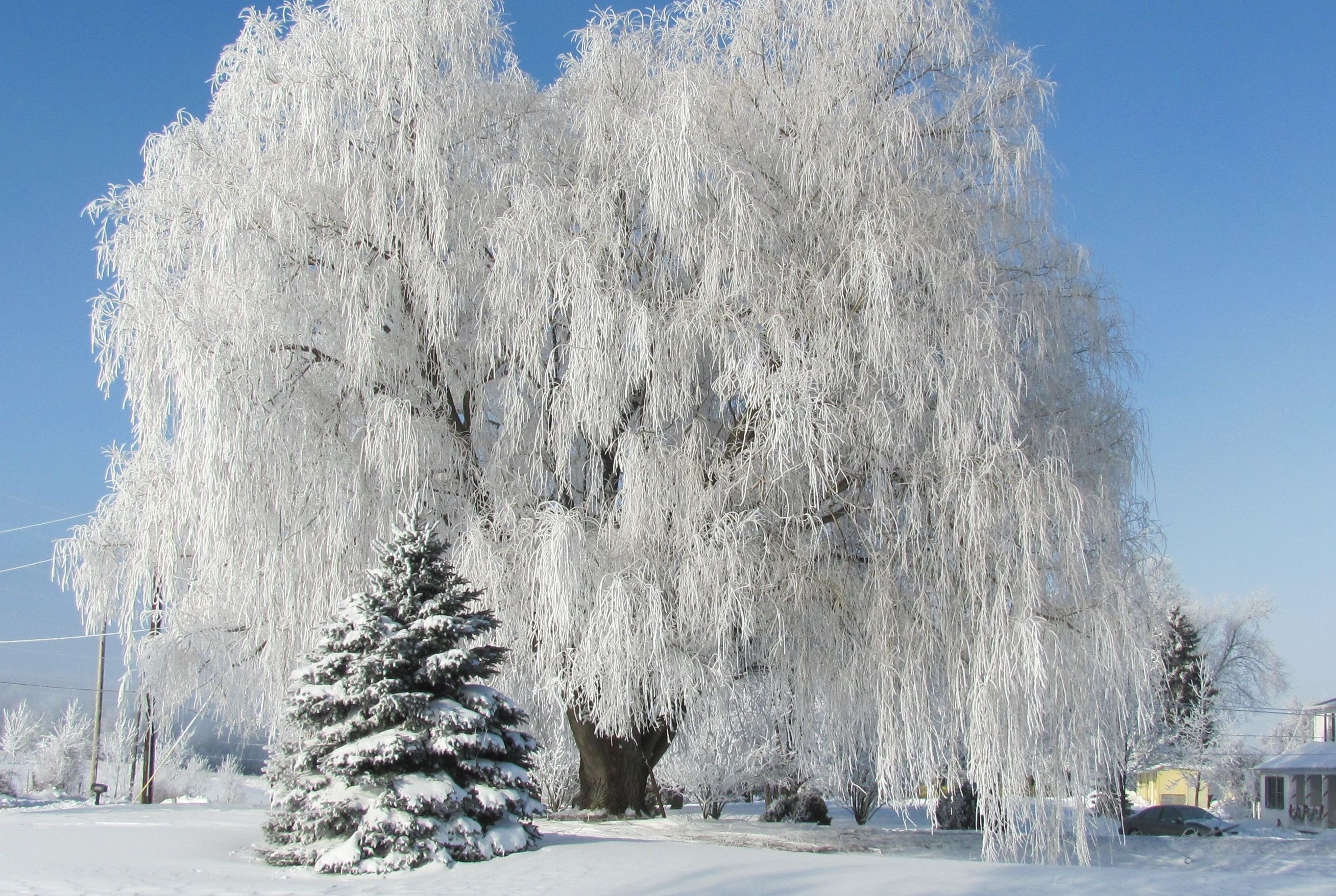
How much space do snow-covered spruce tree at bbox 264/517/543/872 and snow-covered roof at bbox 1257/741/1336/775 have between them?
26.9 metres

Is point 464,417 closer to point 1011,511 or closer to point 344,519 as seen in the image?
point 344,519

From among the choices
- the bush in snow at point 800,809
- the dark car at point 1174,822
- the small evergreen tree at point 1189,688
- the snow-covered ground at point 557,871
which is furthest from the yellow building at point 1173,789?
the snow-covered ground at point 557,871

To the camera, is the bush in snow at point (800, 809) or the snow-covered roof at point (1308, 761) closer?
the bush in snow at point (800, 809)

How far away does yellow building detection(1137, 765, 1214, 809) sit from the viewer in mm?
37969

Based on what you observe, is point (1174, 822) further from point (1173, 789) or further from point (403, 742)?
point (1173, 789)

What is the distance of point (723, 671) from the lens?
9.24m

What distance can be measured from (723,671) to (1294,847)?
14.7 metres

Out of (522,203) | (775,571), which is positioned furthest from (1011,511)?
(522,203)

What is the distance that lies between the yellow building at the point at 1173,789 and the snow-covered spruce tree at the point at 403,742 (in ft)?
113

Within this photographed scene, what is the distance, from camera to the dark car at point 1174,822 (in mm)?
22781

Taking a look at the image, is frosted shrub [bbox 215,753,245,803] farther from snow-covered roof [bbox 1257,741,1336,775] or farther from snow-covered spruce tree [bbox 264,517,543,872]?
snow-covered roof [bbox 1257,741,1336,775]

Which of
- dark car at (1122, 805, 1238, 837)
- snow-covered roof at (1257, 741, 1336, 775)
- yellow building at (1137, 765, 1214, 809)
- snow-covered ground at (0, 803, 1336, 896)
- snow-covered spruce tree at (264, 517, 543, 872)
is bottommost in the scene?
yellow building at (1137, 765, 1214, 809)

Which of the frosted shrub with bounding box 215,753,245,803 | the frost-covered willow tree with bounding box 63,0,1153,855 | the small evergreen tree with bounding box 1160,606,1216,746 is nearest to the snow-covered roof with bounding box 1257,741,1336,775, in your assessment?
the small evergreen tree with bounding box 1160,606,1216,746

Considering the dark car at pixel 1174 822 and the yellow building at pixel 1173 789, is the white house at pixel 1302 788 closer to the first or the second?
the yellow building at pixel 1173 789
